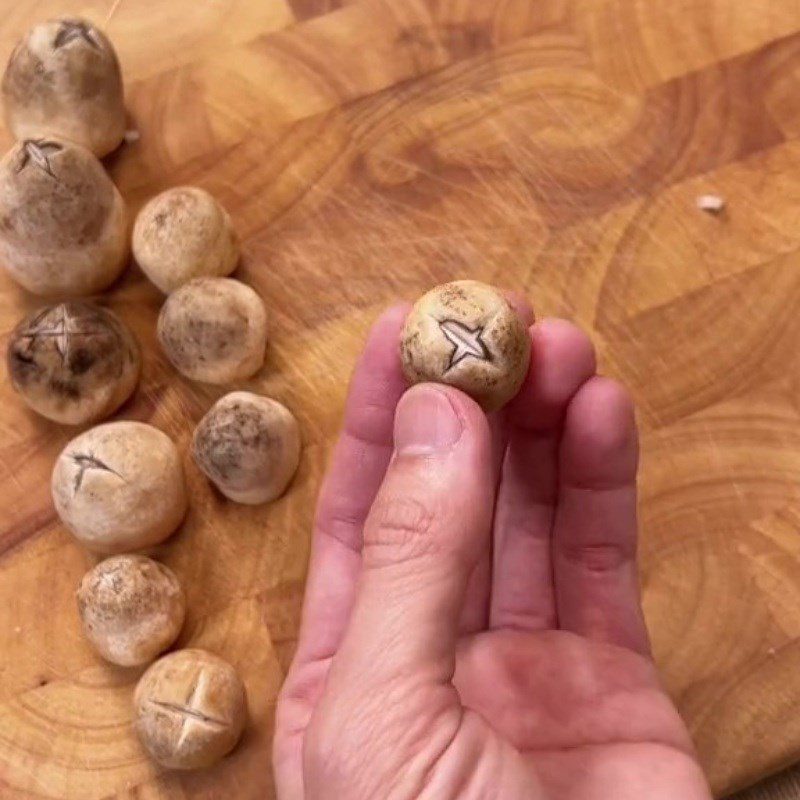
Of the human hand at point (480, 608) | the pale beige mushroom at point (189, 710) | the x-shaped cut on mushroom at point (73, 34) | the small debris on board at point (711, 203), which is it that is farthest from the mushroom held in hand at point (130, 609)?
the small debris on board at point (711, 203)

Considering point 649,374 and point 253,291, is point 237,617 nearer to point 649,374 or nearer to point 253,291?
point 253,291

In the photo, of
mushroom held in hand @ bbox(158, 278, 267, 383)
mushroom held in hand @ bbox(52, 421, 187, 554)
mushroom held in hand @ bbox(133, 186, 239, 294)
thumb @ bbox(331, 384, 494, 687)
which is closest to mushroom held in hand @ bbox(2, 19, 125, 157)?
mushroom held in hand @ bbox(133, 186, 239, 294)

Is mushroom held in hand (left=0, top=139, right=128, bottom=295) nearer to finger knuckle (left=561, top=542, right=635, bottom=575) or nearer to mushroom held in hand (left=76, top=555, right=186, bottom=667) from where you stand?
mushroom held in hand (left=76, top=555, right=186, bottom=667)

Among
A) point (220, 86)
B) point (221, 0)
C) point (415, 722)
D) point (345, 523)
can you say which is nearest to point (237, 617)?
point (345, 523)

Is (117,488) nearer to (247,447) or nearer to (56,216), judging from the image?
(247,447)

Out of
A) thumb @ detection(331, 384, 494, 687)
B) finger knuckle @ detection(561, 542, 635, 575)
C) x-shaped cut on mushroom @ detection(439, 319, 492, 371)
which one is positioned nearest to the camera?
A: thumb @ detection(331, 384, 494, 687)

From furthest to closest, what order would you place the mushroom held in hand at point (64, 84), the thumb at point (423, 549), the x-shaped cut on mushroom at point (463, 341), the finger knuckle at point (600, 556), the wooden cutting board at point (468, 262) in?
the mushroom held in hand at point (64, 84)
the wooden cutting board at point (468, 262)
the finger knuckle at point (600, 556)
the x-shaped cut on mushroom at point (463, 341)
the thumb at point (423, 549)

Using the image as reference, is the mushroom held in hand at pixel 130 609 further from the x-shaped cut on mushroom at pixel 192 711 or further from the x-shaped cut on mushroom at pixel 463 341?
the x-shaped cut on mushroom at pixel 463 341
